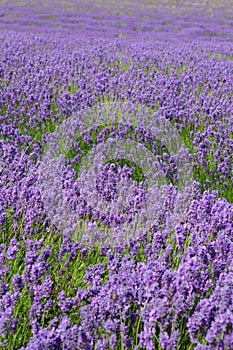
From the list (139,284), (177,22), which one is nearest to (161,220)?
Answer: (139,284)

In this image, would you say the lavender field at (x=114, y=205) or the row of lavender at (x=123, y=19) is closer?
the lavender field at (x=114, y=205)

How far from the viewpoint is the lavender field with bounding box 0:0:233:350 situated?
1.64m

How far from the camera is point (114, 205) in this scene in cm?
266

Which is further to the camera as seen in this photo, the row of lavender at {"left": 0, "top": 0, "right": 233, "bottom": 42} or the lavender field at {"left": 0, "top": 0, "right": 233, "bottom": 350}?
the row of lavender at {"left": 0, "top": 0, "right": 233, "bottom": 42}

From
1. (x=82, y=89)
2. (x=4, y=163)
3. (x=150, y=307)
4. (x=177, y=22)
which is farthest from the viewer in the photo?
(x=177, y=22)

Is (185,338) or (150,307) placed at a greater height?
(150,307)

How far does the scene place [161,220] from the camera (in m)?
2.62

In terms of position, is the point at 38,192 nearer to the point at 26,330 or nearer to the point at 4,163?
the point at 4,163

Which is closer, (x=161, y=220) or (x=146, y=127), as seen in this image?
(x=161, y=220)

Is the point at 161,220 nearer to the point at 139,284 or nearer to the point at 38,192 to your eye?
the point at 38,192

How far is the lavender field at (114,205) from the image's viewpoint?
5.40ft

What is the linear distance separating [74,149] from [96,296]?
2074mm

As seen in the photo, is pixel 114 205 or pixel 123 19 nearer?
pixel 114 205

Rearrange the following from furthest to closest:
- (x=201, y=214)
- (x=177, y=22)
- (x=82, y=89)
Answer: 1. (x=177, y=22)
2. (x=82, y=89)
3. (x=201, y=214)
